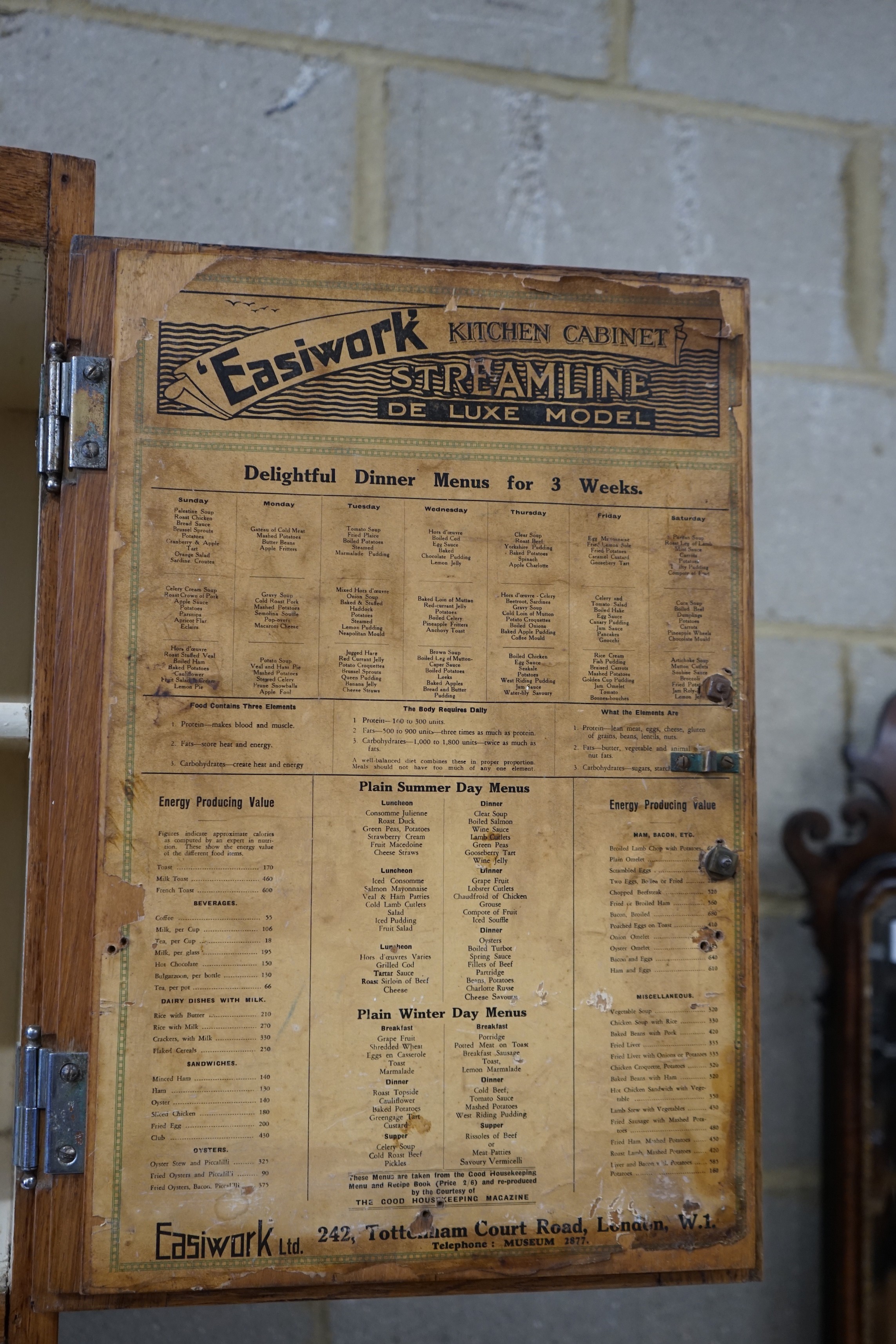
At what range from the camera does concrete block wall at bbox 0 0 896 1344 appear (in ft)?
3.76

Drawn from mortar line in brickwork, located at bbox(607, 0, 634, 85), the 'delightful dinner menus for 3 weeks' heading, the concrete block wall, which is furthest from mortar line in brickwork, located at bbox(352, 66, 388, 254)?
the 'delightful dinner menus for 3 weeks' heading

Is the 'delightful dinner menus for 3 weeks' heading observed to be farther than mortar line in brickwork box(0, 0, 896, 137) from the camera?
No

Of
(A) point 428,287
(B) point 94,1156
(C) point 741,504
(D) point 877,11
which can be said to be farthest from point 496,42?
(B) point 94,1156

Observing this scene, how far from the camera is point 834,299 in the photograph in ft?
4.25

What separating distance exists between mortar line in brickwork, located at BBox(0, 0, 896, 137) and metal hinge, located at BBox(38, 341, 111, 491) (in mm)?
598

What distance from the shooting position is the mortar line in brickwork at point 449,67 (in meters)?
1.15

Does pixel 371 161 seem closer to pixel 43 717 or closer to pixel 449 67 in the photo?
pixel 449 67

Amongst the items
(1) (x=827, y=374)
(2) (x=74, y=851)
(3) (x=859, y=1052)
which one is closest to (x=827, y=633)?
(1) (x=827, y=374)

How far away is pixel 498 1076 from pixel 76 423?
0.56 m

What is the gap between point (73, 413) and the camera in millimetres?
771

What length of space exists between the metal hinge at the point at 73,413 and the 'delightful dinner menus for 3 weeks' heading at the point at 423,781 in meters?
0.01

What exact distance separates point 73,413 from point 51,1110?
0.49 meters

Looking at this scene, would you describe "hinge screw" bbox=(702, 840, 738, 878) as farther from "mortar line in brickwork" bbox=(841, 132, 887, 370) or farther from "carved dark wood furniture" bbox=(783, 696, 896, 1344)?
"mortar line in brickwork" bbox=(841, 132, 887, 370)

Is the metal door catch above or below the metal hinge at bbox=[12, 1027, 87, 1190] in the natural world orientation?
above
